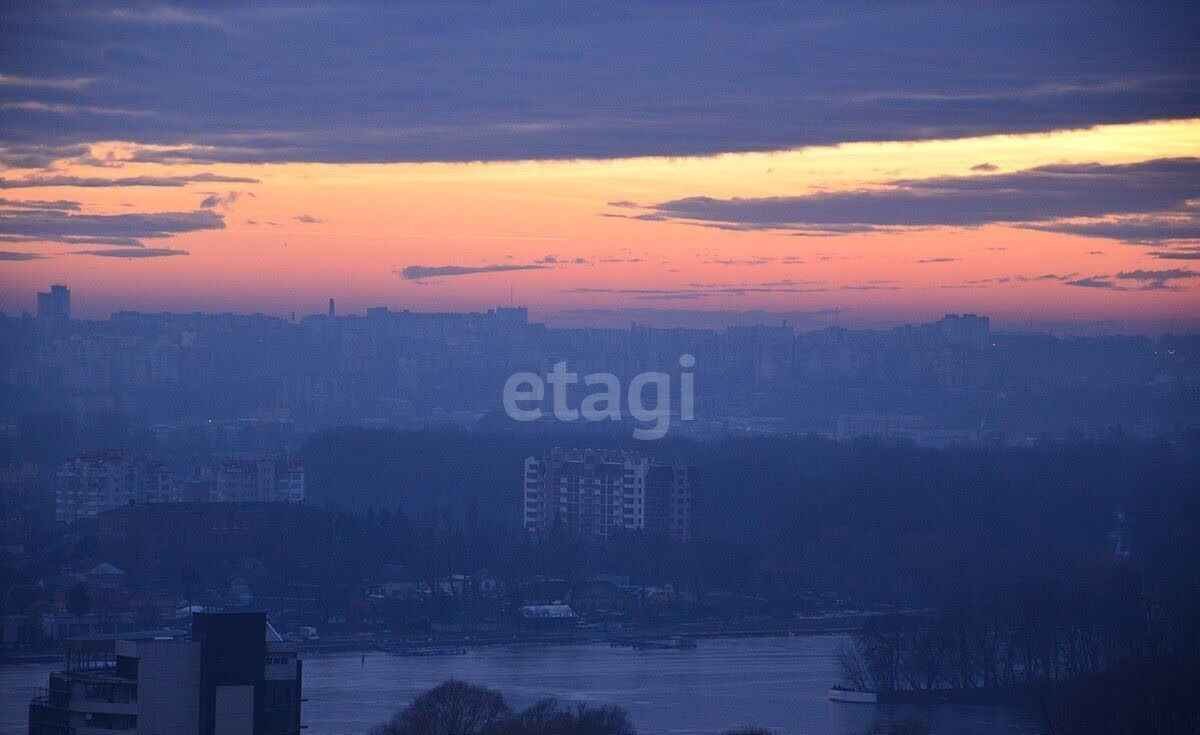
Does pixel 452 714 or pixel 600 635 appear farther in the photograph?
pixel 600 635

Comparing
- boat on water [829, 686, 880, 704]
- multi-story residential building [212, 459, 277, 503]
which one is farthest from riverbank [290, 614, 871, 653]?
multi-story residential building [212, 459, 277, 503]

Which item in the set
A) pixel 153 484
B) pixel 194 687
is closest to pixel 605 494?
pixel 153 484

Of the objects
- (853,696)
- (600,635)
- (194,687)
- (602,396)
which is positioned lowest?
(853,696)

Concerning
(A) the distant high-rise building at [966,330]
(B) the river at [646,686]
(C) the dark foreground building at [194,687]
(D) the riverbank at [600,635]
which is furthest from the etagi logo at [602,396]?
(C) the dark foreground building at [194,687]

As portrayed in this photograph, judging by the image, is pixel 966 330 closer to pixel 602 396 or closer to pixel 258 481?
pixel 602 396

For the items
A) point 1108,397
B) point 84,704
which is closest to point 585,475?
point 84,704
